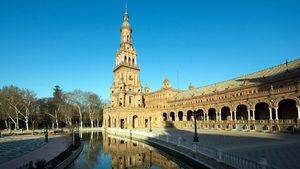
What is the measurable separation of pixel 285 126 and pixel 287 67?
1315cm

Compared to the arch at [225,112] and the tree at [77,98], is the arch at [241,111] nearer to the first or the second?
the arch at [225,112]

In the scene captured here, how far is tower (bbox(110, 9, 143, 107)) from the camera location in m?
78.1

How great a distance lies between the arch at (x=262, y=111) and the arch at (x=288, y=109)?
2.69 meters

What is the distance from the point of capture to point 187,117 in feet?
248

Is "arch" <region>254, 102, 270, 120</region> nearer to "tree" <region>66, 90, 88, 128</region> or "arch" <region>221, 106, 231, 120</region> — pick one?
"arch" <region>221, 106, 231, 120</region>

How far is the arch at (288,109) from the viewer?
42131mm

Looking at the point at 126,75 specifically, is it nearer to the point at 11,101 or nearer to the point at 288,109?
the point at 11,101

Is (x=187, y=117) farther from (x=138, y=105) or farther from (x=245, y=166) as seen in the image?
(x=245, y=166)

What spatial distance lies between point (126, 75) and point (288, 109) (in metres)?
47.7

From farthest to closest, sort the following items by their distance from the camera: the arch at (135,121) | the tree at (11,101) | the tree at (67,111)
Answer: the tree at (67,111) < the arch at (135,121) < the tree at (11,101)

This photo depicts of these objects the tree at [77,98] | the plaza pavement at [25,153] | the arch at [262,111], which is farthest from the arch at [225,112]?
the tree at [77,98]

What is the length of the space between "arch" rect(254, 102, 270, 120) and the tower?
3923 centimetres

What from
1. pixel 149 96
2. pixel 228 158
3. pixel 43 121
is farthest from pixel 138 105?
pixel 228 158

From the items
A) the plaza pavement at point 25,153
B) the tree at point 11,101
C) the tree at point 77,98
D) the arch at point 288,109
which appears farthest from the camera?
the tree at point 77,98
